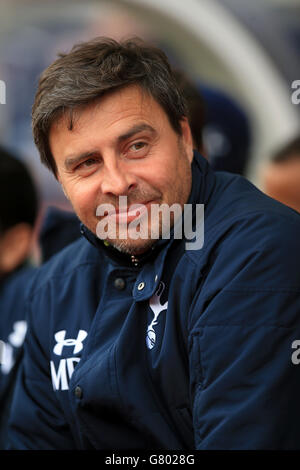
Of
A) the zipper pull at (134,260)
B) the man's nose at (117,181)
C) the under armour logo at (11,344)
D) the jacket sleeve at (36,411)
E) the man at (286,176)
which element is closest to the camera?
the man's nose at (117,181)

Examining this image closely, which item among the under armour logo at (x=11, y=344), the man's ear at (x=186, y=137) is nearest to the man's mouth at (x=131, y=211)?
the man's ear at (x=186, y=137)

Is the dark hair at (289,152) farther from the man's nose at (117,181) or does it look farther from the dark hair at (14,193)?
the man's nose at (117,181)

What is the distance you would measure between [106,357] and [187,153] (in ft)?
1.95

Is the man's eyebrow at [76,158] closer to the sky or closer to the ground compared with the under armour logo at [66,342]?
closer to the sky

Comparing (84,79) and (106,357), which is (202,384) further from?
(84,79)

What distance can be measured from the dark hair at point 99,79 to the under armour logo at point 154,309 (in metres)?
0.45

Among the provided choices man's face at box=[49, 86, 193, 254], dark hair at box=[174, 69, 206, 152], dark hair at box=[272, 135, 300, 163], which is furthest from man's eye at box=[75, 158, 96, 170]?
dark hair at box=[272, 135, 300, 163]

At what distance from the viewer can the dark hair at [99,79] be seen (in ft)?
5.50

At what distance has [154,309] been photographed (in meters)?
1.68

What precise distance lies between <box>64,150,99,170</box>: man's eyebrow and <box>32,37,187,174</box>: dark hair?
0.08 metres

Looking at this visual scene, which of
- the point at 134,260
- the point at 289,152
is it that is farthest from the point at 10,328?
the point at 289,152

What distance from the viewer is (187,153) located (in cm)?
184

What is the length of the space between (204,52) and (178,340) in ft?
7.25

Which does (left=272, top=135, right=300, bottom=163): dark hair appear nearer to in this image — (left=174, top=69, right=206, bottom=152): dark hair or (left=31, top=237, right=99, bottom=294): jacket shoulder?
(left=174, top=69, right=206, bottom=152): dark hair
